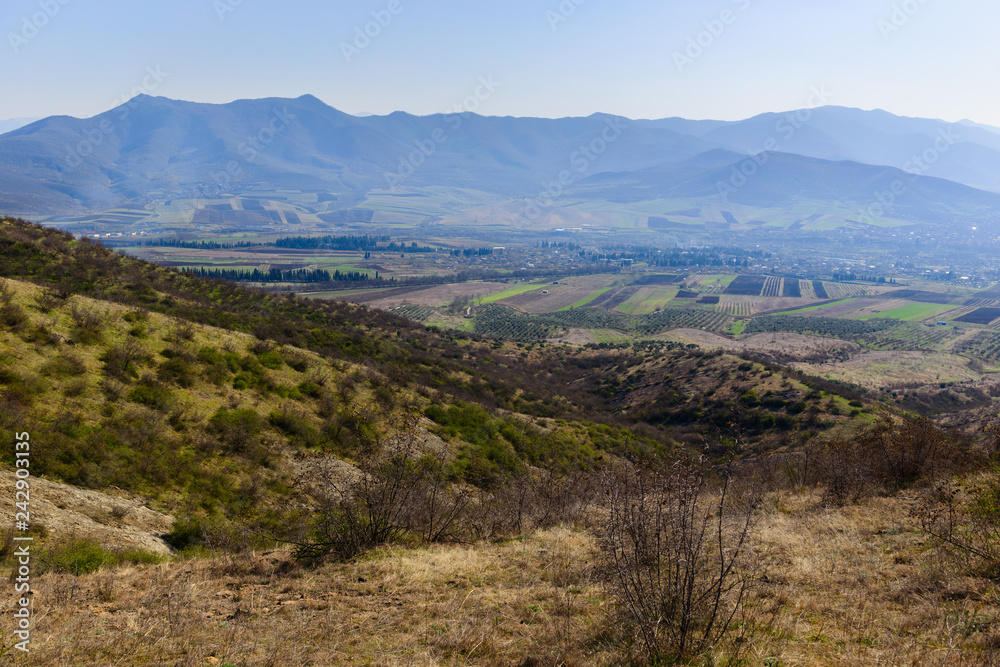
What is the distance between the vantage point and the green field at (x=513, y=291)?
4506 inches

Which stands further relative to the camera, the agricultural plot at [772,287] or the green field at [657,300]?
the agricultural plot at [772,287]

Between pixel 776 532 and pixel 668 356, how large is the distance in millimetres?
Result: 40916

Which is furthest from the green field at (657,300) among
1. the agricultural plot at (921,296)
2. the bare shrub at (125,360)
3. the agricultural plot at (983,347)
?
the bare shrub at (125,360)

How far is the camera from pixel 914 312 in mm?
110812

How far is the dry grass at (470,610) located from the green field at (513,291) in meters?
103

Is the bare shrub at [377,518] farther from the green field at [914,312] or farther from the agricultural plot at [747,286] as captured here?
the agricultural plot at [747,286]

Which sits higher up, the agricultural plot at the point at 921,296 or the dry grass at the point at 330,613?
the agricultural plot at the point at 921,296

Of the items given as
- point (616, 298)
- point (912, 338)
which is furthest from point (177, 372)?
point (616, 298)

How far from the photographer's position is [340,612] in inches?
235

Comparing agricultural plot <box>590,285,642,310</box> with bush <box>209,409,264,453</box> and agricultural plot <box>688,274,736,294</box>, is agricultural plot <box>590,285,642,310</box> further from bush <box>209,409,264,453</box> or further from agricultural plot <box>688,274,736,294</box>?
bush <box>209,409,264,453</box>

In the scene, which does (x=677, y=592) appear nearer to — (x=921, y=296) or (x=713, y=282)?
(x=713, y=282)

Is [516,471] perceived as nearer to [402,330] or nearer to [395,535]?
[395,535]

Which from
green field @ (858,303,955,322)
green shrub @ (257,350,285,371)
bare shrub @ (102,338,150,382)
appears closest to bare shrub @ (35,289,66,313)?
bare shrub @ (102,338,150,382)

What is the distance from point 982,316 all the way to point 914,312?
37.8ft
